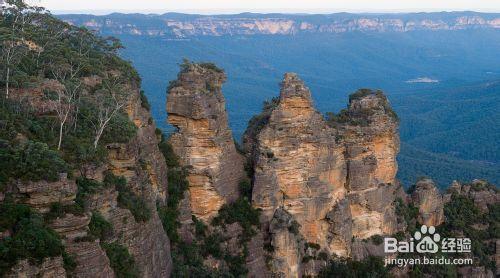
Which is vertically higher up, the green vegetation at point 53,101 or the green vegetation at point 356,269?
the green vegetation at point 53,101

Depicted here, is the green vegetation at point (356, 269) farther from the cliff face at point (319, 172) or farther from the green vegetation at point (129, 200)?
the green vegetation at point (129, 200)

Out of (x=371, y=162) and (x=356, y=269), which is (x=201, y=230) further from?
(x=371, y=162)

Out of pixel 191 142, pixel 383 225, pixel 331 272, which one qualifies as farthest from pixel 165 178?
pixel 383 225

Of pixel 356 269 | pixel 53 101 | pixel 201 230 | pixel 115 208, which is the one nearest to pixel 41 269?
pixel 115 208

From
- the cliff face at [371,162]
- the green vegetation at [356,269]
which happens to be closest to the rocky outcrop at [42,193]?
the green vegetation at [356,269]

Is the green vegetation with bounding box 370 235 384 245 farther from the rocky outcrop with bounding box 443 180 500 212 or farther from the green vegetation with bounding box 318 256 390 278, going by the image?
the rocky outcrop with bounding box 443 180 500 212

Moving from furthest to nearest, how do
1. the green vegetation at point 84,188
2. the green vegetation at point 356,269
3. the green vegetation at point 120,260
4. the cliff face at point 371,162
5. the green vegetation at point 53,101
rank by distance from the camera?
the cliff face at point 371,162 < the green vegetation at point 356,269 < the green vegetation at point 120,260 < the green vegetation at point 84,188 < the green vegetation at point 53,101

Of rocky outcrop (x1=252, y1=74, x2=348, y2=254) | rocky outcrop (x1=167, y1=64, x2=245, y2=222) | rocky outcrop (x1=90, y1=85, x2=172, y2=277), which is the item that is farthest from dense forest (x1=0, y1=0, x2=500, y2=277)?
rocky outcrop (x1=252, y1=74, x2=348, y2=254)
